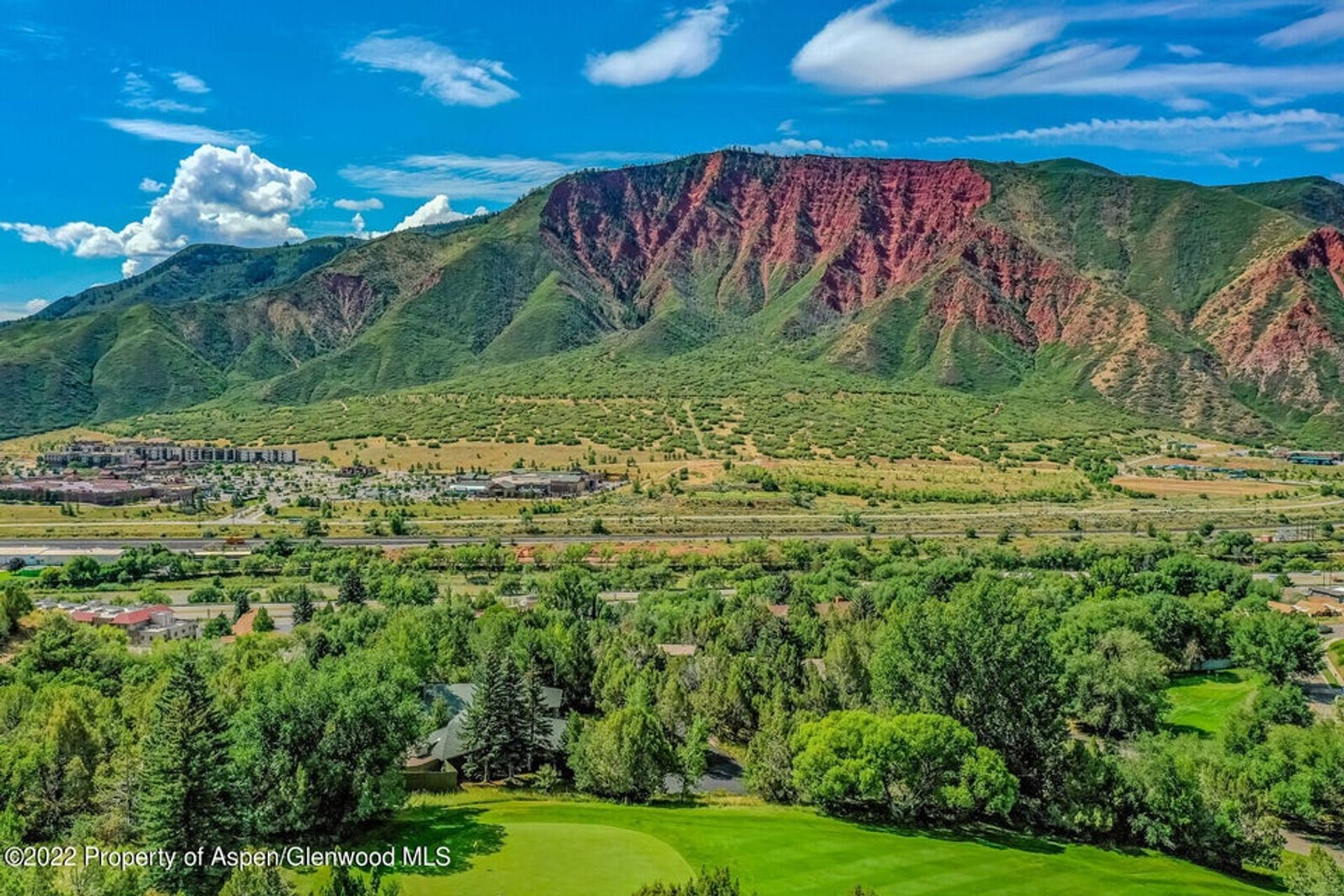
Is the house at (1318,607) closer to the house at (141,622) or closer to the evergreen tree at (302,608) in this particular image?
the evergreen tree at (302,608)

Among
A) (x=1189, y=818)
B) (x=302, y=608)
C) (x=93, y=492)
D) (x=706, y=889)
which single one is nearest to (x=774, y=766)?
(x=1189, y=818)

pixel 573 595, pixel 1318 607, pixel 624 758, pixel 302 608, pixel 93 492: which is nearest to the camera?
pixel 624 758

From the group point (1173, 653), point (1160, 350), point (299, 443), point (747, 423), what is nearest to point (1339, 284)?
point (1160, 350)

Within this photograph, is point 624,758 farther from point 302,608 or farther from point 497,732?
point 302,608

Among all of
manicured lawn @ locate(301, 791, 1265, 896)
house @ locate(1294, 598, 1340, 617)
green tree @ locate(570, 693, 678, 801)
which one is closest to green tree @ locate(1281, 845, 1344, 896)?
manicured lawn @ locate(301, 791, 1265, 896)

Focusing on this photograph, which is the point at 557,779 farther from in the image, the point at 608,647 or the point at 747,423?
the point at 747,423

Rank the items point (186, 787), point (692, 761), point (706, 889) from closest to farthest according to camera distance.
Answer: point (706, 889) < point (186, 787) < point (692, 761)

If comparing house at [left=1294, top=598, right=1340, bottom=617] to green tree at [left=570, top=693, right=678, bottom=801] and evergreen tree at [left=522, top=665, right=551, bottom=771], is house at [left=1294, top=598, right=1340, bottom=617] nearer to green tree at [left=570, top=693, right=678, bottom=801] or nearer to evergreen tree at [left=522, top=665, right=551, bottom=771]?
green tree at [left=570, top=693, right=678, bottom=801]
